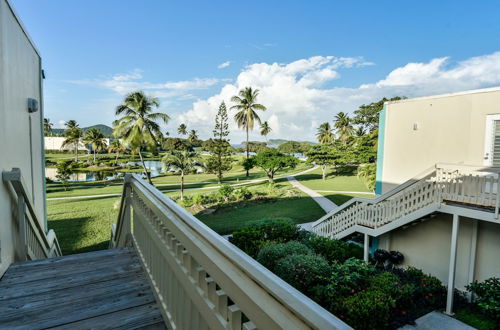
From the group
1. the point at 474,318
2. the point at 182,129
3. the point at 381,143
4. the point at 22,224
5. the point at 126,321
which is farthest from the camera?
the point at 182,129

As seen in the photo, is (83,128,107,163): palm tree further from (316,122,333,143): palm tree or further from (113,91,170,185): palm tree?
(316,122,333,143): palm tree

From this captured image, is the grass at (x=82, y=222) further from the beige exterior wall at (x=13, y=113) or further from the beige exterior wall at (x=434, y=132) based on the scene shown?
the beige exterior wall at (x=434, y=132)

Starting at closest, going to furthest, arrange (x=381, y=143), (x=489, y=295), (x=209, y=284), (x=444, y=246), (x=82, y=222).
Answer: (x=209, y=284)
(x=489, y=295)
(x=444, y=246)
(x=381, y=143)
(x=82, y=222)

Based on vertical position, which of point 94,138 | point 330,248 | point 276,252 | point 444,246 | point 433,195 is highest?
point 94,138

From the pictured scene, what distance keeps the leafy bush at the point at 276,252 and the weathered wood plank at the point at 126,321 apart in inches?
204

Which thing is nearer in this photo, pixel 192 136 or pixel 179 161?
pixel 179 161

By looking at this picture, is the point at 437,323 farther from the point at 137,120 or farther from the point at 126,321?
the point at 137,120

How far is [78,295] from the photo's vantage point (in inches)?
85.7

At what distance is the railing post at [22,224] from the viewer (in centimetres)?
281

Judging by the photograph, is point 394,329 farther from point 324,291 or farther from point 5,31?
point 5,31

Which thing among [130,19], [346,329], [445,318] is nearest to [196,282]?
[346,329]

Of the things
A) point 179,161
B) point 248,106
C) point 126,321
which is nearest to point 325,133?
point 248,106

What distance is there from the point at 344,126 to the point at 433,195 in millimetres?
38758

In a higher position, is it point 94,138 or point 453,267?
point 94,138
